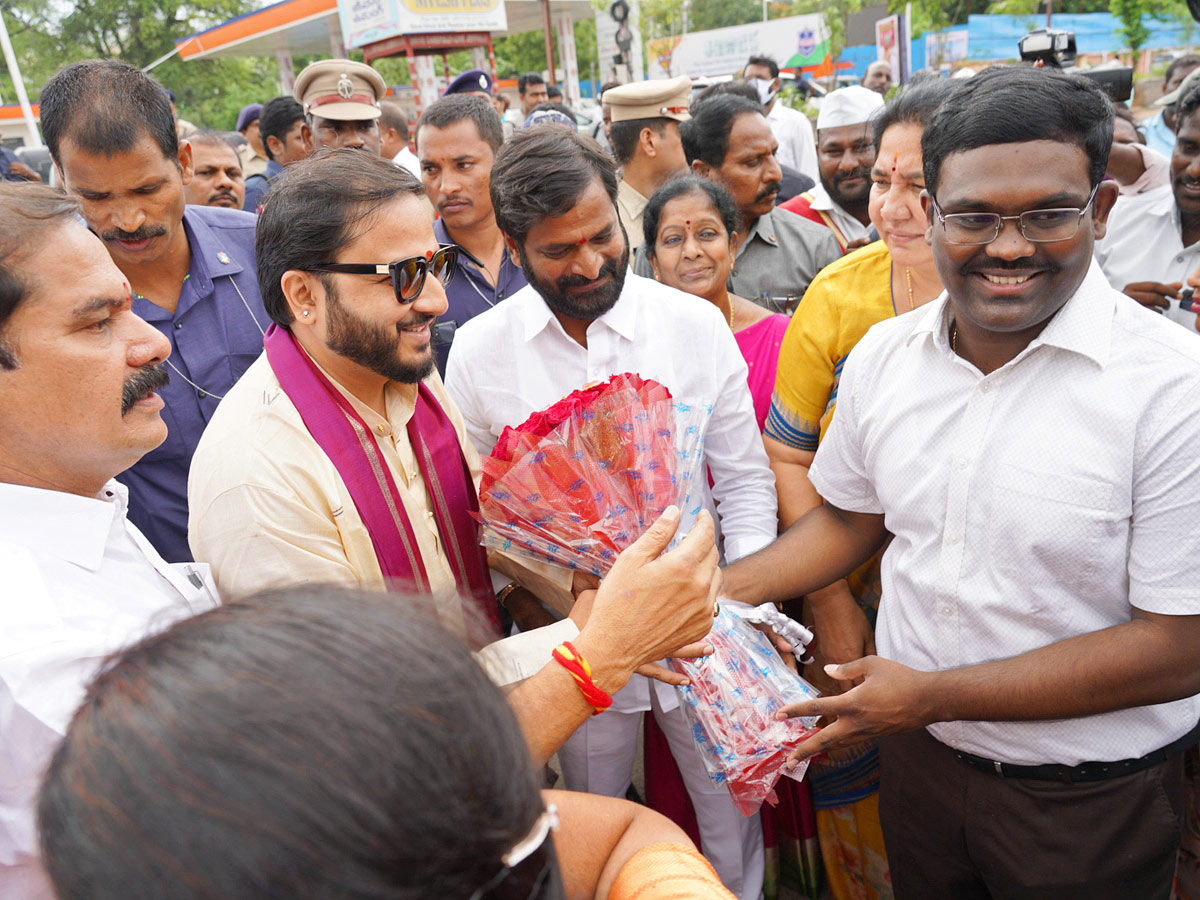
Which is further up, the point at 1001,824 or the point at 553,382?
the point at 553,382

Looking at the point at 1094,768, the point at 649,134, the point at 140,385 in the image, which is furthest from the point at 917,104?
the point at 649,134

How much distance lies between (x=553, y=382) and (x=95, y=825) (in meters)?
2.16

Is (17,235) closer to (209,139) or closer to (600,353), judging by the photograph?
(600,353)

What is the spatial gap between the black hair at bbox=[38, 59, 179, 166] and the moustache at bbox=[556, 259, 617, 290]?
1.60 m

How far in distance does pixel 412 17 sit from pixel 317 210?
1998 centimetres

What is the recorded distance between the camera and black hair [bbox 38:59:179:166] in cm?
285

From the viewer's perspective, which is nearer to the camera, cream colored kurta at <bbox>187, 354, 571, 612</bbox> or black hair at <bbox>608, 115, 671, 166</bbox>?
cream colored kurta at <bbox>187, 354, 571, 612</bbox>

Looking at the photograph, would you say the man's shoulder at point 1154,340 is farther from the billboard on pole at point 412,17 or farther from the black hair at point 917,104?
the billboard on pole at point 412,17

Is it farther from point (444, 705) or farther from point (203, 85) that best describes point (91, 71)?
point (203, 85)

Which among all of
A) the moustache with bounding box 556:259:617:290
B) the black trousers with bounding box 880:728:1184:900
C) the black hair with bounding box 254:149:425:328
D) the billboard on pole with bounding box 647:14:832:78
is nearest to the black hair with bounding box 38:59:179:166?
the black hair with bounding box 254:149:425:328

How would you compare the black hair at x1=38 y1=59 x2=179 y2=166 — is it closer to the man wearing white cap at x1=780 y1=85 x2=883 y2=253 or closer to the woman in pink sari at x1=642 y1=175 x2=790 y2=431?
the woman in pink sari at x1=642 y1=175 x2=790 y2=431

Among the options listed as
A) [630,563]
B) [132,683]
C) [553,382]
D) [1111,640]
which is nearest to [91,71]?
[553,382]

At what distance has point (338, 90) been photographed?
597cm

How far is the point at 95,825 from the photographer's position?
74cm
